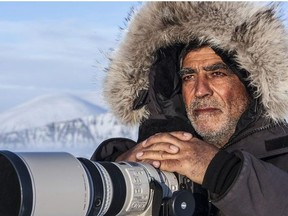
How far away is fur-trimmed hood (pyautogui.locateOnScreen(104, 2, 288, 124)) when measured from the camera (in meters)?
2.72

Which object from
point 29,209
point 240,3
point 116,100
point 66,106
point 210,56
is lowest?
point 66,106

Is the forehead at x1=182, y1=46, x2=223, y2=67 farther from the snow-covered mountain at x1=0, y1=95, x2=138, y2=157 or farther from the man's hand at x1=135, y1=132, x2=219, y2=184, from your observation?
the snow-covered mountain at x1=0, y1=95, x2=138, y2=157

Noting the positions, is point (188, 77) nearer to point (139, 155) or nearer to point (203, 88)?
point (203, 88)

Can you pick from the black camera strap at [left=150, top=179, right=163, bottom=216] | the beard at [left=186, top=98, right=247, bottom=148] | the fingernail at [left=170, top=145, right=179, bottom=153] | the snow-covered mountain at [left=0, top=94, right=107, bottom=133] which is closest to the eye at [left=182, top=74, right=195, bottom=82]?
the beard at [left=186, top=98, right=247, bottom=148]

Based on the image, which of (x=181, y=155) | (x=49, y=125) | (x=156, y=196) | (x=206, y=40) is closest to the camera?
(x=156, y=196)

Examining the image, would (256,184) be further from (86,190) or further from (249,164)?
(86,190)

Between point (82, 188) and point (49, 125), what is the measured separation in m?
30.8

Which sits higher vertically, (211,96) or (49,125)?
(211,96)

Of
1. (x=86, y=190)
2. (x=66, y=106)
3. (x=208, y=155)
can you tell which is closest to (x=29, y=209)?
(x=86, y=190)

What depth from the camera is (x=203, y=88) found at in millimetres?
2893

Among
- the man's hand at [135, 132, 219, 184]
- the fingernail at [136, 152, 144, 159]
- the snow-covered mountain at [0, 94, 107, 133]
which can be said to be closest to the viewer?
the man's hand at [135, 132, 219, 184]

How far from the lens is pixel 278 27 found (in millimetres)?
2730

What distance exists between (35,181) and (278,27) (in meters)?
1.24

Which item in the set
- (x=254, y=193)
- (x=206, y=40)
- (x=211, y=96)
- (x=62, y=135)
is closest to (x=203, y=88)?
(x=211, y=96)
